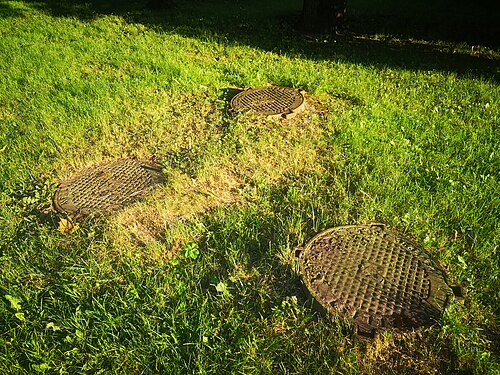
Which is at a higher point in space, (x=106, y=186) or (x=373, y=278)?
(x=373, y=278)

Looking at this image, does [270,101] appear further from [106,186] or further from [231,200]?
[106,186]

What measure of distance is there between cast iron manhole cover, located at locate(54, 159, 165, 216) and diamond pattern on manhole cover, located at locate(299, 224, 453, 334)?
170 centimetres

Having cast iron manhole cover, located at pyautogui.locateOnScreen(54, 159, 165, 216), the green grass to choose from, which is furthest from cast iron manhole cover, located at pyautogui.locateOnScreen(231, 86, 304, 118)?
cast iron manhole cover, located at pyautogui.locateOnScreen(54, 159, 165, 216)

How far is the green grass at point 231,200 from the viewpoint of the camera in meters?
2.11

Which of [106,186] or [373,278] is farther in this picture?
[106,186]

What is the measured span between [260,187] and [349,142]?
1.23 meters

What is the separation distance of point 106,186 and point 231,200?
3.94 feet

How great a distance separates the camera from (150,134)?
13.9 ft

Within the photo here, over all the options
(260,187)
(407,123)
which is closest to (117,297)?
(260,187)

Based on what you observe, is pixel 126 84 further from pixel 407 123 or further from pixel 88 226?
pixel 407 123

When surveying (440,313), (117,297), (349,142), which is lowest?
(117,297)

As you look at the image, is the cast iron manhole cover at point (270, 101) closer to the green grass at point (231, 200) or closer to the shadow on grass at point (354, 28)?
the green grass at point (231, 200)

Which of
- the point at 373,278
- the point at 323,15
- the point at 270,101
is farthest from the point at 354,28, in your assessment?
the point at 373,278

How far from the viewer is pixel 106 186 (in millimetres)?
3430
